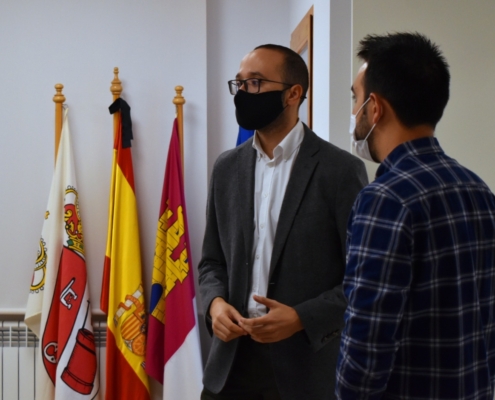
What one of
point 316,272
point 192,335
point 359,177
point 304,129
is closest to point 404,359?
point 316,272

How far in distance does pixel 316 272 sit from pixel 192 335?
137cm

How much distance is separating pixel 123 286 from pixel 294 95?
1.53m

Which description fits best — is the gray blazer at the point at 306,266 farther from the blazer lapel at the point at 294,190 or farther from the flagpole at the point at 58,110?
the flagpole at the point at 58,110

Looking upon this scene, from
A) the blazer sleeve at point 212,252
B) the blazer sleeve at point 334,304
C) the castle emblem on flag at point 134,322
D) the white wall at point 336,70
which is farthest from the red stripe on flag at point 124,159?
the blazer sleeve at point 334,304

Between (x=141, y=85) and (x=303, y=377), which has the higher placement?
(x=141, y=85)

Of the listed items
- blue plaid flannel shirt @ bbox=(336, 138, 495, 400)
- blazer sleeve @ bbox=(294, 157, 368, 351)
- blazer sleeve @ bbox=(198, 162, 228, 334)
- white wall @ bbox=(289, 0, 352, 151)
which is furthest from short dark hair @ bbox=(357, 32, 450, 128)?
white wall @ bbox=(289, 0, 352, 151)

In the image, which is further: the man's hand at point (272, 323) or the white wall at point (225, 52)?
the white wall at point (225, 52)

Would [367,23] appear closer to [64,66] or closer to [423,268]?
[423,268]

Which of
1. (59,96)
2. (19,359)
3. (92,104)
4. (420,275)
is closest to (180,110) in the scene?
(92,104)

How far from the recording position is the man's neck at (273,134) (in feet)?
5.49

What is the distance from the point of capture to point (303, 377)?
149 centimetres

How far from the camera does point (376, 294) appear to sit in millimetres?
910

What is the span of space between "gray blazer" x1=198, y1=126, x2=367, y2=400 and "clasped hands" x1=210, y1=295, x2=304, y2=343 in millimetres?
36

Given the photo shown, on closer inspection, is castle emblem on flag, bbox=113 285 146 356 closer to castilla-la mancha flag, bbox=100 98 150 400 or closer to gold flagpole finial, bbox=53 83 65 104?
castilla-la mancha flag, bbox=100 98 150 400
